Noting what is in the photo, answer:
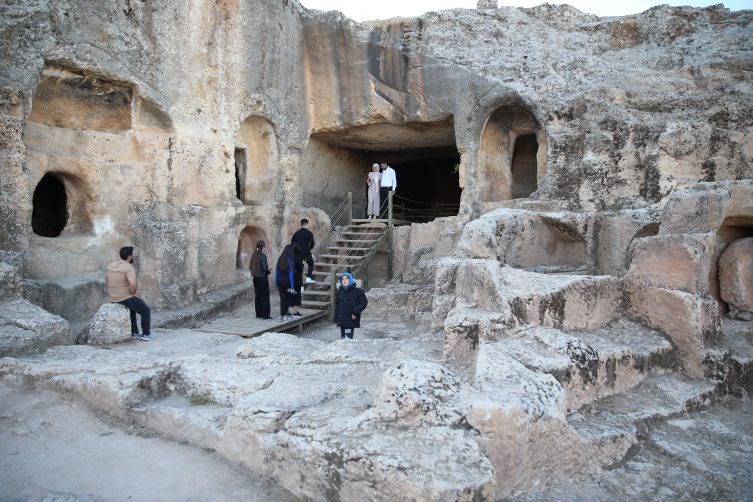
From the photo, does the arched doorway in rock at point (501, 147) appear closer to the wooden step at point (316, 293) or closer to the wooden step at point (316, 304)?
the wooden step at point (316, 293)

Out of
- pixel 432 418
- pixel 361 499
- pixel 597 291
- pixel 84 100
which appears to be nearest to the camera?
pixel 361 499

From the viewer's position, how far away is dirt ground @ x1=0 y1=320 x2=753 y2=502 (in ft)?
9.53

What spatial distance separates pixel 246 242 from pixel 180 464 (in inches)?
268

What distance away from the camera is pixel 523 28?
30.7 feet

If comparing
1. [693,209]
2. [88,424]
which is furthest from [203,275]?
[693,209]

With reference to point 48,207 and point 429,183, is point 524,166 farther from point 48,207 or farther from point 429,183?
point 48,207

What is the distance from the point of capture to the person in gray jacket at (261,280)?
7.27 meters

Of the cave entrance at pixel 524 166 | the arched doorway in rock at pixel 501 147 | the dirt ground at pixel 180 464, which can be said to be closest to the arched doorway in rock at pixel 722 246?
the dirt ground at pixel 180 464

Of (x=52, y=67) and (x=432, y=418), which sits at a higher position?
(x=52, y=67)

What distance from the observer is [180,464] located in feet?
10.5

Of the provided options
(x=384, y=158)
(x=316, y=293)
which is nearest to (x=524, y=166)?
(x=384, y=158)

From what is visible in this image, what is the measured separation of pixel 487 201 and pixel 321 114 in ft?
11.7

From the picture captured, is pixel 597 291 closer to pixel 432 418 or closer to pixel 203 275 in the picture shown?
pixel 432 418

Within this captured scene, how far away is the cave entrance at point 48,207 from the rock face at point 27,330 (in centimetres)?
363
